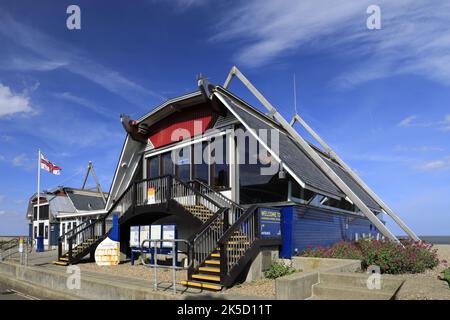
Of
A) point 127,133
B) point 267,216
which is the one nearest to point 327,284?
point 267,216

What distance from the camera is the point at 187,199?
1478 cm

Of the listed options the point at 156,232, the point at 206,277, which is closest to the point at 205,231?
the point at 206,277

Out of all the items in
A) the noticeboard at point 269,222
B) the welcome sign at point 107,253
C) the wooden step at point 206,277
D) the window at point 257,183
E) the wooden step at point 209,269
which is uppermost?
the window at point 257,183

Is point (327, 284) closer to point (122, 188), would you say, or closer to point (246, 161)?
point (246, 161)

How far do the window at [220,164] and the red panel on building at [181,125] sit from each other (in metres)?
0.90

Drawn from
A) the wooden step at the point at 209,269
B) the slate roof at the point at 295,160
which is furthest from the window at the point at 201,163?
the wooden step at the point at 209,269

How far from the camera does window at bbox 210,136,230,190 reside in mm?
15470

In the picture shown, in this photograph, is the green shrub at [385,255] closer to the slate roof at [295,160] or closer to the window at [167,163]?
the slate roof at [295,160]

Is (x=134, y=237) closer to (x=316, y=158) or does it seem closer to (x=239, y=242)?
(x=239, y=242)

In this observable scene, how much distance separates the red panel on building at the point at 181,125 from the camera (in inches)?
653

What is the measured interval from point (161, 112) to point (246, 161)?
505 cm

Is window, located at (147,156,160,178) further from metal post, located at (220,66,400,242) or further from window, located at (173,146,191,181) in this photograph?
metal post, located at (220,66,400,242)

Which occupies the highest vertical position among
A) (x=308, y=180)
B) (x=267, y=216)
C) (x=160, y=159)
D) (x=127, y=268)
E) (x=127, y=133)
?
(x=127, y=133)

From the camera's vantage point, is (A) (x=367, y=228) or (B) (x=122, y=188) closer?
(B) (x=122, y=188)
